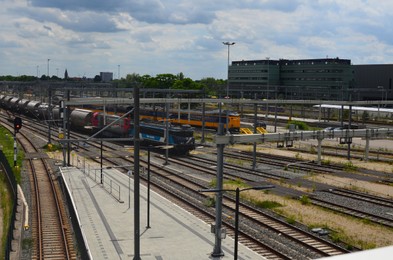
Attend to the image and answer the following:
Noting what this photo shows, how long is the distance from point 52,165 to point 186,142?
40.2 ft

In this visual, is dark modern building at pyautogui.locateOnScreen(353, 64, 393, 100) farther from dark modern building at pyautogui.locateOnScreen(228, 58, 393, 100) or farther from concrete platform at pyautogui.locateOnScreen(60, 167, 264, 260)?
concrete platform at pyautogui.locateOnScreen(60, 167, 264, 260)

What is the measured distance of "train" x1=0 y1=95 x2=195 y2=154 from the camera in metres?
43.8

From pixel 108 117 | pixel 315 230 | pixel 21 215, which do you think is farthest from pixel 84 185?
pixel 108 117

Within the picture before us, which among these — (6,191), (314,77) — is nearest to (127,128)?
(6,191)

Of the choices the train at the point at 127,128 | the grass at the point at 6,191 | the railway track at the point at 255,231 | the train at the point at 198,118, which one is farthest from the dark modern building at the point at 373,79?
the railway track at the point at 255,231

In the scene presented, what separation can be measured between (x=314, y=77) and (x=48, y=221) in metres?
107

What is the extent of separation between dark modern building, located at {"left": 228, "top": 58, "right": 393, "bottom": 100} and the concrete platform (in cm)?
7376

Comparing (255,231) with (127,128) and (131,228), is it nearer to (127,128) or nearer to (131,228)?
(131,228)

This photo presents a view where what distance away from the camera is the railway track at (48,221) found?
18.1 metres

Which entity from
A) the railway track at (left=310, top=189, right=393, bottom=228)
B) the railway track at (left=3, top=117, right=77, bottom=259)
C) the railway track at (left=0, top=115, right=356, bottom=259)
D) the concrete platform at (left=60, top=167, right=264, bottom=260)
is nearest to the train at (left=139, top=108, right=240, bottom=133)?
the railway track at (left=3, top=117, right=77, bottom=259)

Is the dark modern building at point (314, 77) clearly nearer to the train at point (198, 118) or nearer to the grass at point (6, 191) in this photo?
the train at point (198, 118)

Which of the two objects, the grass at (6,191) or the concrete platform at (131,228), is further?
the grass at (6,191)

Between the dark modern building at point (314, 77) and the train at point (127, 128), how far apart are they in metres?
44.3

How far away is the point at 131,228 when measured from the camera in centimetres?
2088
